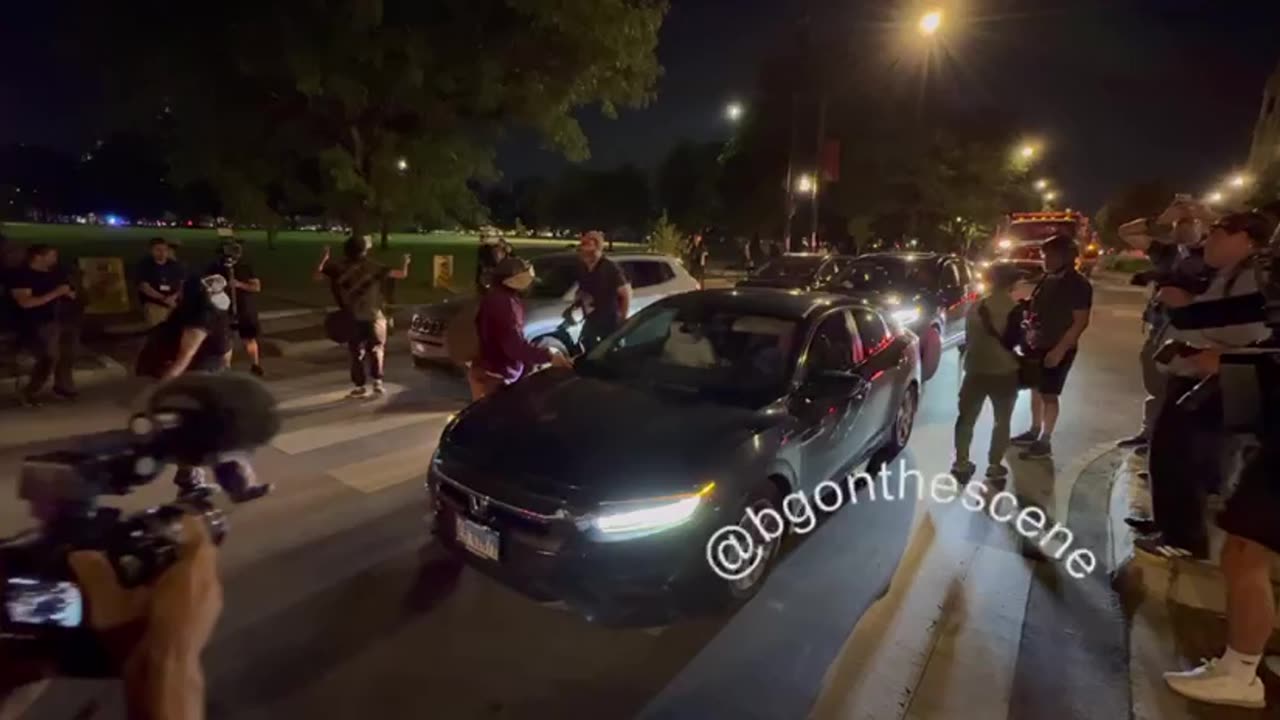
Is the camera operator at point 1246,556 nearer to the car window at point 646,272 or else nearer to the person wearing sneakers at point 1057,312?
the person wearing sneakers at point 1057,312

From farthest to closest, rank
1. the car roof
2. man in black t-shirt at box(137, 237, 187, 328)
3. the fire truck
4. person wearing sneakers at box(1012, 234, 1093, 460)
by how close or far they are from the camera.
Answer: the fire truck → man in black t-shirt at box(137, 237, 187, 328) → person wearing sneakers at box(1012, 234, 1093, 460) → the car roof

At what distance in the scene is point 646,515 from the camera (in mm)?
3211

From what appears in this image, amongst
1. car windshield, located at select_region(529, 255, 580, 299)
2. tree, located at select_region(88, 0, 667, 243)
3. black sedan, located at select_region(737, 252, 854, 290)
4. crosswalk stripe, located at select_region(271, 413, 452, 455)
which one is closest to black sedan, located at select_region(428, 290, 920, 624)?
crosswalk stripe, located at select_region(271, 413, 452, 455)

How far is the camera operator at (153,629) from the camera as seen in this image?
148 centimetres

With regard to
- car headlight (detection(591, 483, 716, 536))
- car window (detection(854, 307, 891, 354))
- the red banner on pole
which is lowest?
car headlight (detection(591, 483, 716, 536))

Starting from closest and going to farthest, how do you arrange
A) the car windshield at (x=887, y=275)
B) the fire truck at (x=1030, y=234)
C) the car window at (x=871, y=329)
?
the car window at (x=871, y=329) < the car windshield at (x=887, y=275) < the fire truck at (x=1030, y=234)

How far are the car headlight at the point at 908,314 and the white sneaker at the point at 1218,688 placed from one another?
20.3ft

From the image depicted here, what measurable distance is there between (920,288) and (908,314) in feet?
4.50

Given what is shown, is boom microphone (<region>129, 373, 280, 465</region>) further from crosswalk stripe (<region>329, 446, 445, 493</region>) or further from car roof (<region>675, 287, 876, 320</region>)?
crosswalk stripe (<region>329, 446, 445, 493</region>)

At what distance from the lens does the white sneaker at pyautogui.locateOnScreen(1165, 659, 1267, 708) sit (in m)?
3.10

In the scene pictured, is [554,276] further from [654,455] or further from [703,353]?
[654,455]

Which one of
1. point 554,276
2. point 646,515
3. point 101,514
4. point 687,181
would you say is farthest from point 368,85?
point 687,181

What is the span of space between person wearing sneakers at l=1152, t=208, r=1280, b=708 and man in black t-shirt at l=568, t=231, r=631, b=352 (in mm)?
4734
